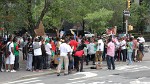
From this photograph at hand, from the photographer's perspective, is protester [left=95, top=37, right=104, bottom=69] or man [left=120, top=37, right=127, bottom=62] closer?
protester [left=95, top=37, right=104, bottom=69]

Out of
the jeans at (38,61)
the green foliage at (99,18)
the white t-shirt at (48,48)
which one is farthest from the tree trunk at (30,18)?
the green foliage at (99,18)

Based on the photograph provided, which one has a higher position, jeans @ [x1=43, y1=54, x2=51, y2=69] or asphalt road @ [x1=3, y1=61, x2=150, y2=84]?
jeans @ [x1=43, y1=54, x2=51, y2=69]

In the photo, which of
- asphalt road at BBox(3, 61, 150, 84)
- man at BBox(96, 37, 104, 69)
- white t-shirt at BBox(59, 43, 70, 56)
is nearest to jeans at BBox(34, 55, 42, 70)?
asphalt road at BBox(3, 61, 150, 84)

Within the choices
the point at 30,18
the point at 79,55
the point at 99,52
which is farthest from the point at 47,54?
the point at 30,18

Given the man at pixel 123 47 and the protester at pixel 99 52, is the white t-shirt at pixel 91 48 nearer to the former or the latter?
the protester at pixel 99 52

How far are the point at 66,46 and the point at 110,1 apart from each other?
31108 mm

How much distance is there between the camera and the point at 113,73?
1678cm

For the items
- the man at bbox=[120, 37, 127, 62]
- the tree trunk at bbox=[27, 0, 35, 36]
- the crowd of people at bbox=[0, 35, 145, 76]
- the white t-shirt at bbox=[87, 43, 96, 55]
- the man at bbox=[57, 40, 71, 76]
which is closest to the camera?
the man at bbox=[57, 40, 71, 76]

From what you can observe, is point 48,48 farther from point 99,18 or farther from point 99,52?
point 99,18

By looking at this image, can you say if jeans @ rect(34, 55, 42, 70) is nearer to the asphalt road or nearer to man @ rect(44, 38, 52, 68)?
man @ rect(44, 38, 52, 68)

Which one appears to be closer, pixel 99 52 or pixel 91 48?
pixel 99 52

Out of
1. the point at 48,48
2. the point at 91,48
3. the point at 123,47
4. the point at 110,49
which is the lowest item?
the point at 110,49

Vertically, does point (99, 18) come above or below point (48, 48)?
above

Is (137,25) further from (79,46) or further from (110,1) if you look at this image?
Result: (79,46)
